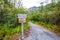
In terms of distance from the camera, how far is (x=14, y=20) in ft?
80.0

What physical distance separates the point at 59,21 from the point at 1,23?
31.2 feet

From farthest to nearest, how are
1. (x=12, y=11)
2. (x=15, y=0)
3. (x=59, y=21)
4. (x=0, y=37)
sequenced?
(x=15, y=0), (x=59, y=21), (x=12, y=11), (x=0, y=37)

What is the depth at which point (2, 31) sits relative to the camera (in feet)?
70.0

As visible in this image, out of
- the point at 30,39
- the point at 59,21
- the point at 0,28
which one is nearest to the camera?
the point at 30,39

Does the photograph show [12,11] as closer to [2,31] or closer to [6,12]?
[6,12]

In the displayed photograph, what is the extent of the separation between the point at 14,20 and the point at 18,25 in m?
0.98

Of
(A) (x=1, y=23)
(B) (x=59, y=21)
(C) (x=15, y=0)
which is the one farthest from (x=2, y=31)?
(C) (x=15, y=0)

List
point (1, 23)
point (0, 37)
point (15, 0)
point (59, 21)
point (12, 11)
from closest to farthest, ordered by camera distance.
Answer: point (0, 37), point (1, 23), point (12, 11), point (59, 21), point (15, 0)

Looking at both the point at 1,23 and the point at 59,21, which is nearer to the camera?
the point at 1,23

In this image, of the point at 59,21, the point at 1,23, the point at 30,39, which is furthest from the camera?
the point at 59,21

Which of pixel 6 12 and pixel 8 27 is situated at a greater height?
pixel 6 12

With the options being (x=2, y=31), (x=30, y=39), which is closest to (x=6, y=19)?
(x=2, y=31)

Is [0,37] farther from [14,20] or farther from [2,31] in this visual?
[14,20]

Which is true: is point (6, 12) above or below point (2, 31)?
above
